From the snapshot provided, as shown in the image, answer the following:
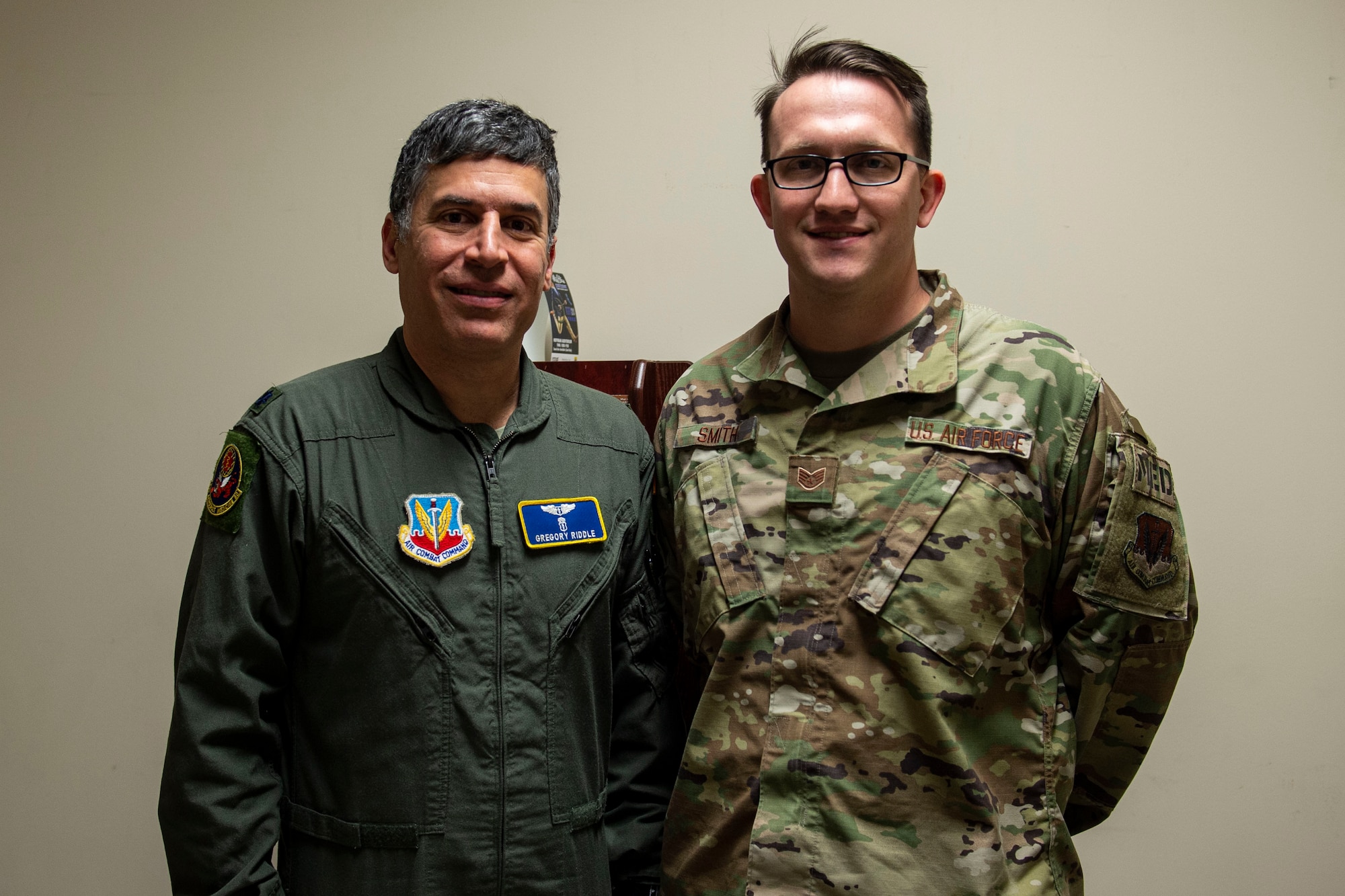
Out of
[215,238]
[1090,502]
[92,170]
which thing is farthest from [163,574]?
[1090,502]

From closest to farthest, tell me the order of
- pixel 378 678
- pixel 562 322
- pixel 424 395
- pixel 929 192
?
1. pixel 378 678
2. pixel 424 395
3. pixel 929 192
4. pixel 562 322

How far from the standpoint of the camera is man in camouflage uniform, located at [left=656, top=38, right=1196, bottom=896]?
4.17 ft

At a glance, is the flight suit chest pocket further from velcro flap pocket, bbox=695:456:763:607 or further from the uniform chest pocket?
the uniform chest pocket

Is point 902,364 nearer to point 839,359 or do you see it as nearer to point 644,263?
point 839,359

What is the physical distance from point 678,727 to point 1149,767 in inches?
49.1

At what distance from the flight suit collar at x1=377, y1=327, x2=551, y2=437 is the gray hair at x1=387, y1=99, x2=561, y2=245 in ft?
0.56

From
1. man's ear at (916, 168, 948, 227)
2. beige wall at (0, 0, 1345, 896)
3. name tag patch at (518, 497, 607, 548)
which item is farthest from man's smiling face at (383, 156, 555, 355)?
beige wall at (0, 0, 1345, 896)

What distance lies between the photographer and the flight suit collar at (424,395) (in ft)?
4.41

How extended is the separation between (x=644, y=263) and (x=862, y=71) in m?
0.99

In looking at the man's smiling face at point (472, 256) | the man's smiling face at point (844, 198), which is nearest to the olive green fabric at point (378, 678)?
the man's smiling face at point (472, 256)

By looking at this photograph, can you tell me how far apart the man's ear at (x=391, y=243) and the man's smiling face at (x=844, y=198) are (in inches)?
21.6

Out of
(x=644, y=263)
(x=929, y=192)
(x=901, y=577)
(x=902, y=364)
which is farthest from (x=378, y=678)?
(x=644, y=263)

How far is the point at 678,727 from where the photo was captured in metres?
1.53

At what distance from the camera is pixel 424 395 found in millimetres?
1354
